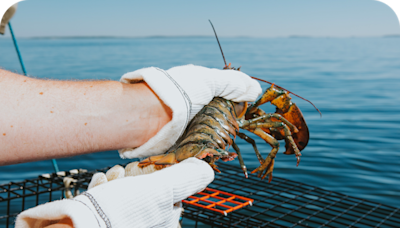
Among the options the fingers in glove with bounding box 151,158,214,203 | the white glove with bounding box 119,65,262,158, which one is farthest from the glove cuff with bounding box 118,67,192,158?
the fingers in glove with bounding box 151,158,214,203

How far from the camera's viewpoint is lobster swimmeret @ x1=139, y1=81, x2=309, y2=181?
162cm

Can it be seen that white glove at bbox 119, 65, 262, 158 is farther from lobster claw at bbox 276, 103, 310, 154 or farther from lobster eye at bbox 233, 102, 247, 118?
lobster claw at bbox 276, 103, 310, 154

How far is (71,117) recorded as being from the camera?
4.42ft

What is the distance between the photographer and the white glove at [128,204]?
0.96 metres

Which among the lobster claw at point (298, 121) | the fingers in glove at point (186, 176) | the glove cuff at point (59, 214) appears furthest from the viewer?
the lobster claw at point (298, 121)

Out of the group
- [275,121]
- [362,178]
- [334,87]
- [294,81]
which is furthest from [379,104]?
[275,121]

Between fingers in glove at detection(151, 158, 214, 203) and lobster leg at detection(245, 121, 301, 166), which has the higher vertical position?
fingers in glove at detection(151, 158, 214, 203)

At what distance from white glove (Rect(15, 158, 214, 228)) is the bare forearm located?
35cm

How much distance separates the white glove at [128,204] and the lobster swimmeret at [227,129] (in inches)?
11.1

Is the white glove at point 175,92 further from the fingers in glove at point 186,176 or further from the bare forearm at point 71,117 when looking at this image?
the fingers in glove at point 186,176

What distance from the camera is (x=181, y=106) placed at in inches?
61.2

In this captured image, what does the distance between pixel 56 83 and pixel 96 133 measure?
27cm

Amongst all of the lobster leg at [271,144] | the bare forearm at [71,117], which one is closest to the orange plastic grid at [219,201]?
the lobster leg at [271,144]

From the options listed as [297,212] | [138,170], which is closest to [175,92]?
[138,170]
